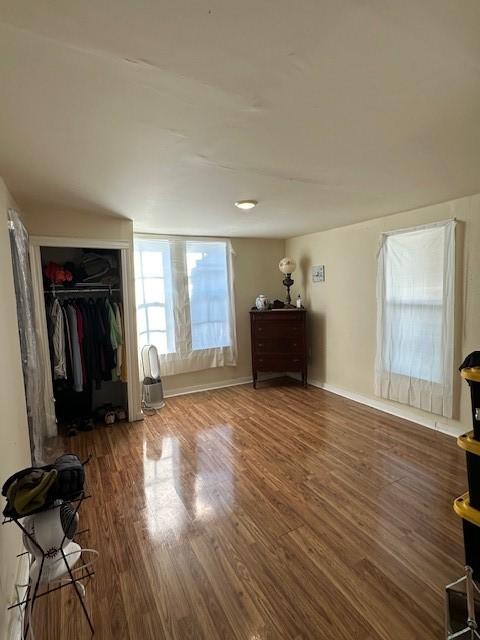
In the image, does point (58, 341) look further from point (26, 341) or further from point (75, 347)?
point (26, 341)

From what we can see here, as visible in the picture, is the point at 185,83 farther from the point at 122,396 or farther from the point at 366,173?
the point at 122,396

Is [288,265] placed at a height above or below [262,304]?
above

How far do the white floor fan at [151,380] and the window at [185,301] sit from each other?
191 millimetres

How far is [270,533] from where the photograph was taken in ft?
6.00

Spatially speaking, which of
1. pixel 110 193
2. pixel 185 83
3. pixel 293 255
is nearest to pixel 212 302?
pixel 293 255

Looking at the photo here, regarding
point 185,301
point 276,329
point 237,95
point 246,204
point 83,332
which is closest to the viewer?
point 237,95

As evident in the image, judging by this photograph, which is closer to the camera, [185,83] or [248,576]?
[185,83]

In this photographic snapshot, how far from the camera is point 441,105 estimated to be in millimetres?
1285

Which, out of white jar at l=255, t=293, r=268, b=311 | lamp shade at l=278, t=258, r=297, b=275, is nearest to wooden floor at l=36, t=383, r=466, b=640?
white jar at l=255, t=293, r=268, b=311

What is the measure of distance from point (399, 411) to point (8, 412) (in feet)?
11.4

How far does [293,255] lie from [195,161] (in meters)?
3.27

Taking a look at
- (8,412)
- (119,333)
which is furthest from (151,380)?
(8,412)

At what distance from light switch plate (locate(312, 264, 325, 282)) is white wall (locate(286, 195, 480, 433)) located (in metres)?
0.07

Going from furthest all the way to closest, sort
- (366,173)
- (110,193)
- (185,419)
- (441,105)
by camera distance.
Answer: (185,419), (110,193), (366,173), (441,105)
